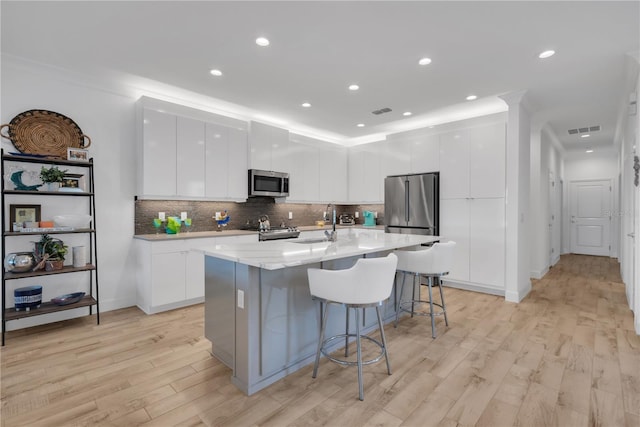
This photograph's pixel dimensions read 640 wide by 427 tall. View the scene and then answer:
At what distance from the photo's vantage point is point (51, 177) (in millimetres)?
3076

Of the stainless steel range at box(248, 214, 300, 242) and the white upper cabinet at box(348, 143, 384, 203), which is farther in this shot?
the white upper cabinet at box(348, 143, 384, 203)

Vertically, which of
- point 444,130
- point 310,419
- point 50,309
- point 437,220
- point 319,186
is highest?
point 444,130

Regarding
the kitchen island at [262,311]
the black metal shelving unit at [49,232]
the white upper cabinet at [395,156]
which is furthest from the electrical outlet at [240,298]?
the white upper cabinet at [395,156]

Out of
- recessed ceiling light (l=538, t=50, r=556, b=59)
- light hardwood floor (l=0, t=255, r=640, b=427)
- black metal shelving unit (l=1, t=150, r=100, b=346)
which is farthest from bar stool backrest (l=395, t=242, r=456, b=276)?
black metal shelving unit (l=1, t=150, r=100, b=346)

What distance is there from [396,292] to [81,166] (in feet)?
12.1

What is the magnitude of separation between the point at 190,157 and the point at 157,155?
0.40m

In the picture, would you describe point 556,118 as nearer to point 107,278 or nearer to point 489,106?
point 489,106

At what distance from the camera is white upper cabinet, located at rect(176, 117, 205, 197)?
3.97 meters

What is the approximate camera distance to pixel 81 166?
135 inches

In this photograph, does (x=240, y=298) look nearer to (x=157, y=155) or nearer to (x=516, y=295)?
(x=157, y=155)

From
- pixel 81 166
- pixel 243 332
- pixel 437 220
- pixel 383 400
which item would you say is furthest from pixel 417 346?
pixel 81 166

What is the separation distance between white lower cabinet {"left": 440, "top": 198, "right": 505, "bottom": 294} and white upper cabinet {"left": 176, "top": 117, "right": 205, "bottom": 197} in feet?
11.8

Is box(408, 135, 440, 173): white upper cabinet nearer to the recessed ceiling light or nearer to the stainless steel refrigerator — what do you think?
the stainless steel refrigerator

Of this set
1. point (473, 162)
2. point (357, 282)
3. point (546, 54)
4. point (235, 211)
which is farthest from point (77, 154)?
point (473, 162)
